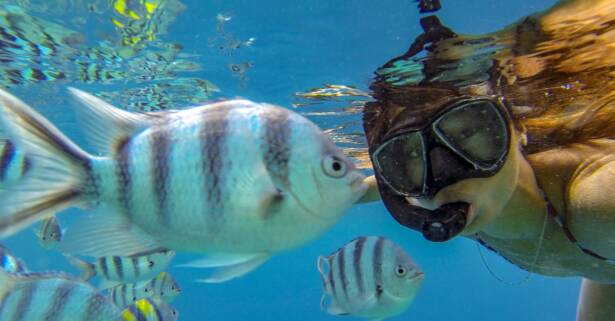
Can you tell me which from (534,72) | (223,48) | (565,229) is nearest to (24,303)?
(565,229)

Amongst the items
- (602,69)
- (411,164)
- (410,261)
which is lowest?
(410,261)

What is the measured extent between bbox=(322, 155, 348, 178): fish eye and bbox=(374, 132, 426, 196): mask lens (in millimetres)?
1586

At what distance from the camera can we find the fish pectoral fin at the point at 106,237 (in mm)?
1690

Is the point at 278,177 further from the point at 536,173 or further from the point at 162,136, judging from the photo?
the point at 536,173

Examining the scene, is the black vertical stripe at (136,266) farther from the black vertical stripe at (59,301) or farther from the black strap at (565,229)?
the black strap at (565,229)

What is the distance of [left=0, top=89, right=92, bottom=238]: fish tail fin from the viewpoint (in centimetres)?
152

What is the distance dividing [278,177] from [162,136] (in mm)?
513

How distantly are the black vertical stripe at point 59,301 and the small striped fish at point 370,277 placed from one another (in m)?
2.70

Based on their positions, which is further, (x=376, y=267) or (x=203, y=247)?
(x=376, y=267)

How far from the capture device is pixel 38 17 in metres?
8.23

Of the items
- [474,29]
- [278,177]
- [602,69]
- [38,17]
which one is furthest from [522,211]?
[38,17]

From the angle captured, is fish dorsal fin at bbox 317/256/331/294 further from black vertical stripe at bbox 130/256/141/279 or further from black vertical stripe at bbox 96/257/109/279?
black vertical stripe at bbox 96/257/109/279

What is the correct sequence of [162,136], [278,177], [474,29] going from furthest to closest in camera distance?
[474,29] → [162,136] → [278,177]

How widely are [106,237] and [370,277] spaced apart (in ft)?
10.7
